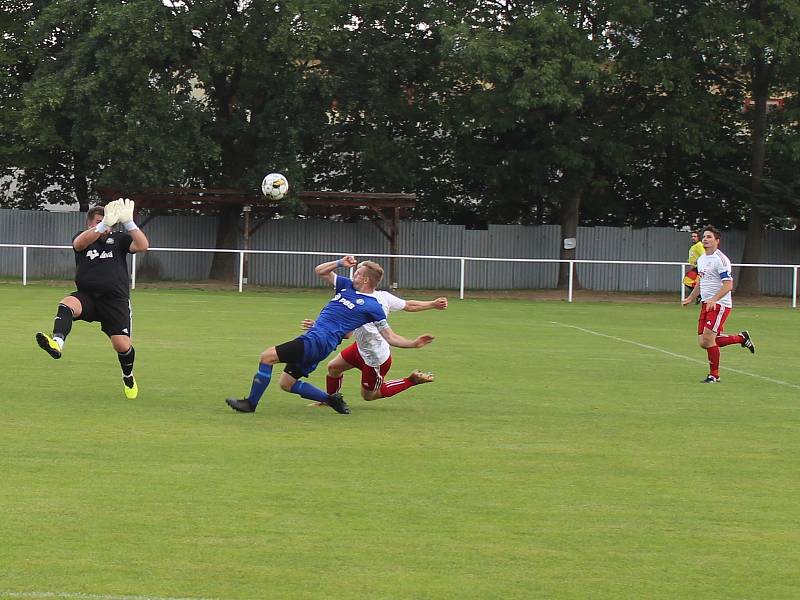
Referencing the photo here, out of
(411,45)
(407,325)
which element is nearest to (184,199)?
(411,45)

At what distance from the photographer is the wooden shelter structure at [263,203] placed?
40.5m

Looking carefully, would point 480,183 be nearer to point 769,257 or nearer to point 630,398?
point 769,257

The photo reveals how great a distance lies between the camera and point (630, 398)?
14.4 meters

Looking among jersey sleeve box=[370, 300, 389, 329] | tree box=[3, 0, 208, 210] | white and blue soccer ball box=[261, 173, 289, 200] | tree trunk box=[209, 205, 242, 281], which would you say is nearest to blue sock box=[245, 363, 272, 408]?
jersey sleeve box=[370, 300, 389, 329]

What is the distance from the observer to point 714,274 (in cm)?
1695

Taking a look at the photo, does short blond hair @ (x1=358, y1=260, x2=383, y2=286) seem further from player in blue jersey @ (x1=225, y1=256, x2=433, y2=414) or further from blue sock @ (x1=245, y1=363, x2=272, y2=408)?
blue sock @ (x1=245, y1=363, x2=272, y2=408)

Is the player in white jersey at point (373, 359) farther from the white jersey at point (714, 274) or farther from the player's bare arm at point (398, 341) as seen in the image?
the white jersey at point (714, 274)

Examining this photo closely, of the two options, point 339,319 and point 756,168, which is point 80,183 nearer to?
point 756,168

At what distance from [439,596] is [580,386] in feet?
31.8

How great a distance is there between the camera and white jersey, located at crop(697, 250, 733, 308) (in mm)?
16859

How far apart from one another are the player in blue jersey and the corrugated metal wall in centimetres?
2970

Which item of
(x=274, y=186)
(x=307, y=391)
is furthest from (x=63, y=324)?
(x=274, y=186)

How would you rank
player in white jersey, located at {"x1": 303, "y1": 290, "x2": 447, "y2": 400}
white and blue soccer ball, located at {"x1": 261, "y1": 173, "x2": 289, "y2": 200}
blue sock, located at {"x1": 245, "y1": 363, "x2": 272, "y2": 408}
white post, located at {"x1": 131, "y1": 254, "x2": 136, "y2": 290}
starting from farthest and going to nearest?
white post, located at {"x1": 131, "y1": 254, "x2": 136, "y2": 290}, white and blue soccer ball, located at {"x1": 261, "y1": 173, "x2": 289, "y2": 200}, player in white jersey, located at {"x1": 303, "y1": 290, "x2": 447, "y2": 400}, blue sock, located at {"x1": 245, "y1": 363, "x2": 272, "y2": 408}

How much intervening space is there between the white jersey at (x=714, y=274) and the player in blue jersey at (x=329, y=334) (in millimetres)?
6135
